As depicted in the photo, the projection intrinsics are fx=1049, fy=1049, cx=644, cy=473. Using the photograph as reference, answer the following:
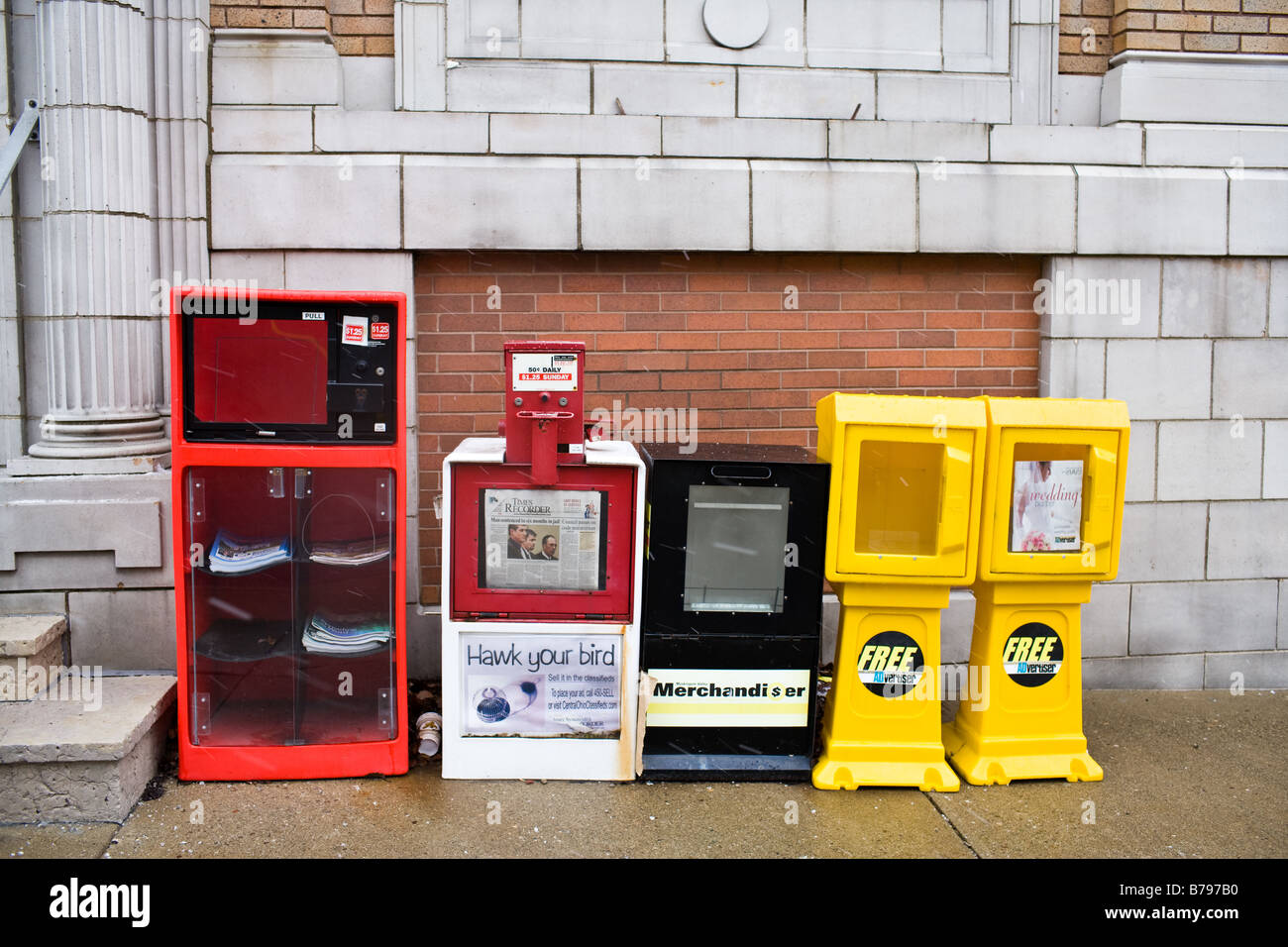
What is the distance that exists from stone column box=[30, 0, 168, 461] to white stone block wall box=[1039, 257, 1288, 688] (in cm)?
474

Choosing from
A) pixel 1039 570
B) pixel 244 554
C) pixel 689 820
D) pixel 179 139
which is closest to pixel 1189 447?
pixel 1039 570

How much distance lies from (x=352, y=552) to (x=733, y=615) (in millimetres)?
1630

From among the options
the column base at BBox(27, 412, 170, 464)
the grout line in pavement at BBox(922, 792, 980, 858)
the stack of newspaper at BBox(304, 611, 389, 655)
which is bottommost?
the grout line in pavement at BBox(922, 792, 980, 858)

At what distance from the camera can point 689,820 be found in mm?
4168

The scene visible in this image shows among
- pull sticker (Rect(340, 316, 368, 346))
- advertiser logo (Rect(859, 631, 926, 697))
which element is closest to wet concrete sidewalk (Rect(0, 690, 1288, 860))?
advertiser logo (Rect(859, 631, 926, 697))

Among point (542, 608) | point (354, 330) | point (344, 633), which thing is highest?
point (354, 330)

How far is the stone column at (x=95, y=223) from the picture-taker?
16.1 feet

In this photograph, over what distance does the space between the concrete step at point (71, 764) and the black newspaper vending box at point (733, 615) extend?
207cm

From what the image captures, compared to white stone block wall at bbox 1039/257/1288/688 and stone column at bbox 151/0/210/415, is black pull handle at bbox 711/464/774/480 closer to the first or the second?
white stone block wall at bbox 1039/257/1288/688

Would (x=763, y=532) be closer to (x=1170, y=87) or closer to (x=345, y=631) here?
(x=345, y=631)

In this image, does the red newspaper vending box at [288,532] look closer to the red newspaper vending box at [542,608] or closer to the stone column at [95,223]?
the red newspaper vending box at [542,608]

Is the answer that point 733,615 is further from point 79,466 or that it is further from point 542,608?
point 79,466

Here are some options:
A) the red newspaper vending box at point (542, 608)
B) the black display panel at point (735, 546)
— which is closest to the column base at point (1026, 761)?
the black display panel at point (735, 546)

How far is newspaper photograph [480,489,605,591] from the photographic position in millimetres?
4355
